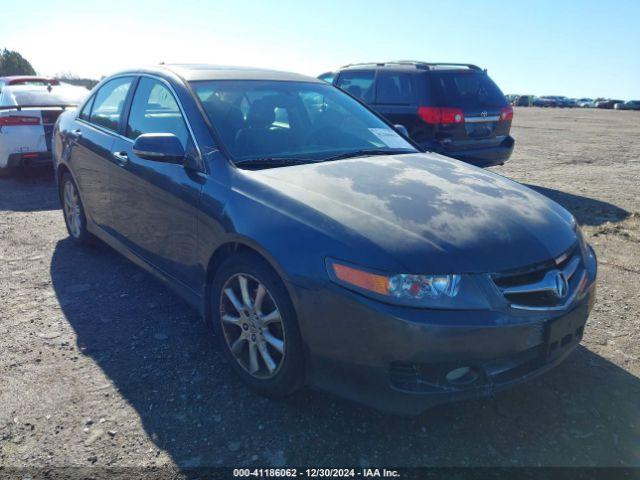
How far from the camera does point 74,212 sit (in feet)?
16.7

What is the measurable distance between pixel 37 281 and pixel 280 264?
9.40ft

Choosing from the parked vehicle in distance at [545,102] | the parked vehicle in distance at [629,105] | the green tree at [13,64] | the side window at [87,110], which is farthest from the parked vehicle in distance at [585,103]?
the side window at [87,110]

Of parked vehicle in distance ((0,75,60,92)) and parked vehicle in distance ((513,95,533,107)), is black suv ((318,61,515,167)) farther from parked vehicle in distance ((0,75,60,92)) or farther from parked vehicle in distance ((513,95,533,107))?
parked vehicle in distance ((513,95,533,107))

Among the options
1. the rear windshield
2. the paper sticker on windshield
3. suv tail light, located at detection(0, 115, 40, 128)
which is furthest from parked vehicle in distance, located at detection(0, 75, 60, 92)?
the paper sticker on windshield

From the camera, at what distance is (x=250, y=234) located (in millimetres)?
2674

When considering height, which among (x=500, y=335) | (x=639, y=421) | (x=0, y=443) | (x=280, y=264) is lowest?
(x=0, y=443)

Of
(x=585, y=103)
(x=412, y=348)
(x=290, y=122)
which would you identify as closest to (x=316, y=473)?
(x=412, y=348)

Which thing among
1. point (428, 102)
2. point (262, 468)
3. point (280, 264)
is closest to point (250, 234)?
point (280, 264)

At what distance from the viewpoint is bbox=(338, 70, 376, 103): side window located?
8.26 meters

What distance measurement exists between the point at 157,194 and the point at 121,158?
0.65 metres

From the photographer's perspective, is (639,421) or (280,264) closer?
(280,264)

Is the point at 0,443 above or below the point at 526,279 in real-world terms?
below

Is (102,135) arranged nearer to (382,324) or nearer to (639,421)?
(382,324)

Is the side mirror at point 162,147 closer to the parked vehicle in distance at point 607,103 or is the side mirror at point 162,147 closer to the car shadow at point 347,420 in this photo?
the car shadow at point 347,420
